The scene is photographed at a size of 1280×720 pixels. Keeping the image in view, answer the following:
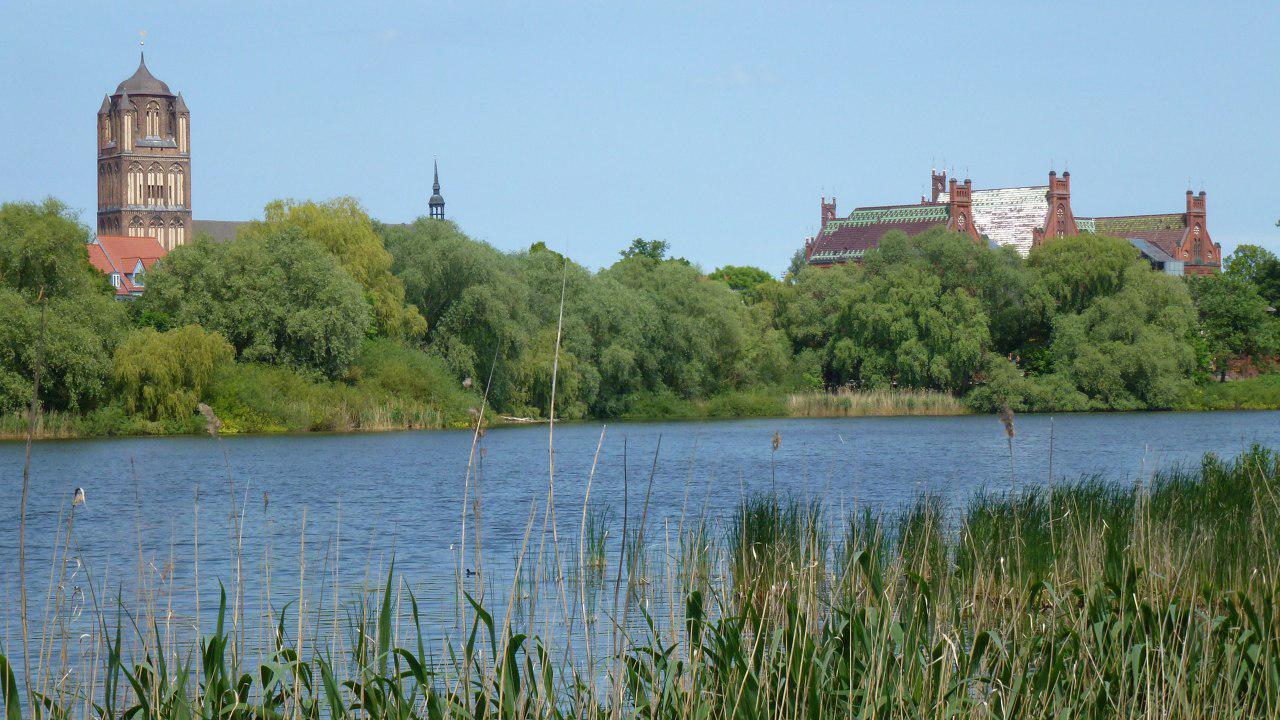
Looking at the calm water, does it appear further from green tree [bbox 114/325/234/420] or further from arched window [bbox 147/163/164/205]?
arched window [bbox 147/163/164/205]

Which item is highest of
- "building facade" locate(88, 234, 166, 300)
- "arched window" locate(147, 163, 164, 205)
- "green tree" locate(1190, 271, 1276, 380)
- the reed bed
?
"arched window" locate(147, 163, 164, 205)

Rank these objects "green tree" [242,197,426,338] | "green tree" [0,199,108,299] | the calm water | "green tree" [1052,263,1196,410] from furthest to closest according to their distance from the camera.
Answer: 1. "green tree" [1052,263,1196,410]
2. "green tree" [242,197,426,338]
3. "green tree" [0,199,108,299]
4. the calm water

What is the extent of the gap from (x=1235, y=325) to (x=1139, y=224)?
36697mm

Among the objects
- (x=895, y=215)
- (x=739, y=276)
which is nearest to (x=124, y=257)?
(x=739, y=276)

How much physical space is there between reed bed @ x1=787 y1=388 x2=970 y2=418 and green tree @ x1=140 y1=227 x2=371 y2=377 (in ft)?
63.9

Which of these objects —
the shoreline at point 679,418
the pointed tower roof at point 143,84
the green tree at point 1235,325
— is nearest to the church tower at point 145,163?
the pointed tower roof at point 143,84

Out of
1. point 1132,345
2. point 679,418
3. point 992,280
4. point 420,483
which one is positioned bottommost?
point 420,483

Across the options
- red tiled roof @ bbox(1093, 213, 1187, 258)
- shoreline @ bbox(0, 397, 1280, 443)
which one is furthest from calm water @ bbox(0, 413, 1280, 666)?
red tiled roof @ bbox(1093, 213, 1187, 258)

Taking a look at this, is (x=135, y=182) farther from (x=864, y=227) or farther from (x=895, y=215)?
(x=895, y=215)

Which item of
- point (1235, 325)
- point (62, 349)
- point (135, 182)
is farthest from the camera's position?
point (135, 182)

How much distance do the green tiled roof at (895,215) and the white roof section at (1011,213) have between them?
8.59 ft

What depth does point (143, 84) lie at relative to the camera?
4843 inches

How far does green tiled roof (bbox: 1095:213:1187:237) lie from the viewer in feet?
304

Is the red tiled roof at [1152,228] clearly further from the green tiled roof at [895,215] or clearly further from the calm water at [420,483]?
the calm water at [420,483]
